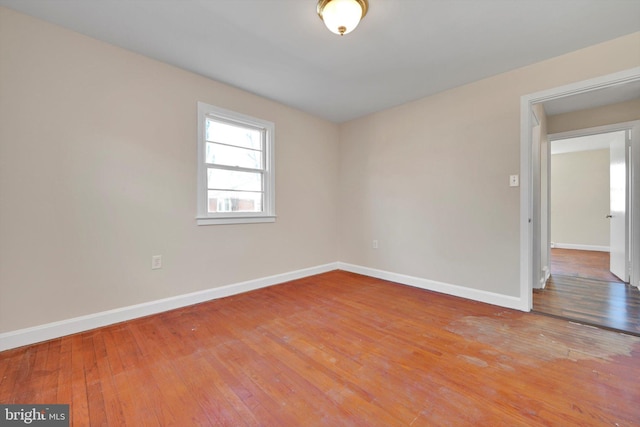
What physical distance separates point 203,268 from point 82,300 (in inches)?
38.3

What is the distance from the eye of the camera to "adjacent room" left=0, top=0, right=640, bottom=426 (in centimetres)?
145

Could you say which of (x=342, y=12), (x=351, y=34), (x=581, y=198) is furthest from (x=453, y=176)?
(x=581, y=198)

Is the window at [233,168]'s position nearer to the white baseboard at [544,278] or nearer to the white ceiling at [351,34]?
the white ceiling at [351,34]

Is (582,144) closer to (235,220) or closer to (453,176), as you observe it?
(453,176)

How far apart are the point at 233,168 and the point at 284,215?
933mm

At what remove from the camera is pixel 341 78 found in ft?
9.10

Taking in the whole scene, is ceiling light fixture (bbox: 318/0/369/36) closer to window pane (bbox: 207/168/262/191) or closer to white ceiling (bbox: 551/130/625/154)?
window pane (bbox: 207/168/262/191)

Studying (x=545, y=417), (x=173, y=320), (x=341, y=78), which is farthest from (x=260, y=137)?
(x=545, y=417)

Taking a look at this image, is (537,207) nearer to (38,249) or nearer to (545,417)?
(545,417)

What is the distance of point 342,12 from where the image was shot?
1671mm

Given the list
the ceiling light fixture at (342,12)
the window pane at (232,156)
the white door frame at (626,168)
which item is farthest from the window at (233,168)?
the white door frame at (626,168)

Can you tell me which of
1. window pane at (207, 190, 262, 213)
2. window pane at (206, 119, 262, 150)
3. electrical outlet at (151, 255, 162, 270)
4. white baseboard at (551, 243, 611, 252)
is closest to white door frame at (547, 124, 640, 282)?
white baseboard at (551, 243, 611, 252)

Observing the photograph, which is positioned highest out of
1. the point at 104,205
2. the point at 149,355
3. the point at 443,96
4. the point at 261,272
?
the point at 443,96

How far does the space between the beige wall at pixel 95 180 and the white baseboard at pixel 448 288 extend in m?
1.79
